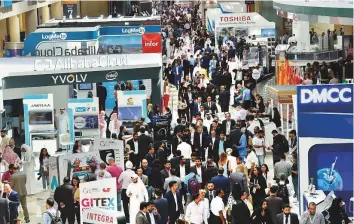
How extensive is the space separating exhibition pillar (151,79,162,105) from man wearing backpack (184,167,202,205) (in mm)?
10125

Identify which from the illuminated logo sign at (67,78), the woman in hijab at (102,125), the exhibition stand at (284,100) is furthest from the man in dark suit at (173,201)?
the woman in hijab at (102,125)

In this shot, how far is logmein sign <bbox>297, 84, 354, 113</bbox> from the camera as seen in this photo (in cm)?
1727

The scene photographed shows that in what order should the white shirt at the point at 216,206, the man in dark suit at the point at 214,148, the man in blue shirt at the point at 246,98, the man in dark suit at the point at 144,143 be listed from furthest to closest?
the man in blue shirt at the point at 246,98
the man in dark suit at the point at 144,143
the man in dark suit at the point at 214,148
the white shirt at the point at 216,206

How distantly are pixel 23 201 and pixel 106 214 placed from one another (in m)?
5.11

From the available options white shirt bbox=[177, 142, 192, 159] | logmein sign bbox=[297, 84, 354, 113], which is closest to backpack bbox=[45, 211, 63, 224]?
logmein sign bbox=[297, 84, 354, 113]

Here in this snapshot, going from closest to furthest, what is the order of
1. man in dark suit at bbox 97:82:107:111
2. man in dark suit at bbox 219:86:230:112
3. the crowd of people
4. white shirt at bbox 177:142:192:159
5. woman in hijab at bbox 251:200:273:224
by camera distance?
woman in hijab at bbox 251:200:273:224 → the crowd of people → white shirt at bbox 177:142:192:159 → man in dark suit at bbox 219:86:230:112 → man in dark suit at bbox 97:82:107:111

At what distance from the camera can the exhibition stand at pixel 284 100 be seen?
2375 centimetres

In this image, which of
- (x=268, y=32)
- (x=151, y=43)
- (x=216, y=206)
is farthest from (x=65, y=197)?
(x=268, y=32)

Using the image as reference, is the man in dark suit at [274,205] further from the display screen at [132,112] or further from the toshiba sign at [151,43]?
the toshiba sign at [151,43]

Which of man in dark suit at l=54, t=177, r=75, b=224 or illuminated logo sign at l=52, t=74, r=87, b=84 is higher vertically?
illuminated logo sign at l=52, t=74, r=87, b=84

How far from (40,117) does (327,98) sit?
909cm

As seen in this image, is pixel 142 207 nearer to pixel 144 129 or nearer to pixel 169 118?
pixel 144 129

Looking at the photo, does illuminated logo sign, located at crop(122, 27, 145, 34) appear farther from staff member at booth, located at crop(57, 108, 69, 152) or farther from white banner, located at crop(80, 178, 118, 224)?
white banner, located at crop(80, 178, 118, 224)

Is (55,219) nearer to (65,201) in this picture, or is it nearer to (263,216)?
(65,201)
